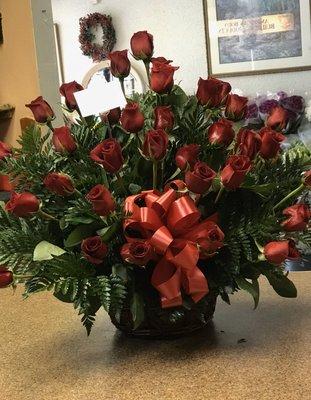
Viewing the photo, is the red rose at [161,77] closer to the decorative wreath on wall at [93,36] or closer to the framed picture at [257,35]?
the framed picture at [257,35]

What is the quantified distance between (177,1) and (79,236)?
3409mm

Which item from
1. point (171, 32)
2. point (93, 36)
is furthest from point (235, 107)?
point (93, 36)

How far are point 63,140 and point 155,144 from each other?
15cm

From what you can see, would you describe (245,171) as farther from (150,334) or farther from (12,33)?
(12,33)

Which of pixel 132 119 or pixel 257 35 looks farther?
pixel 257 35

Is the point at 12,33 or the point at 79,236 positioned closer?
the point at 79,236

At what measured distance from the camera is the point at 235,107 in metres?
0.81

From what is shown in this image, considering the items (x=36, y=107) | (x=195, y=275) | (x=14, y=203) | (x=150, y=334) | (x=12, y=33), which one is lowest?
(x=150, y=334)

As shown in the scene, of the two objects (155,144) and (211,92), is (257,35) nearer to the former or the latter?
(211,92)

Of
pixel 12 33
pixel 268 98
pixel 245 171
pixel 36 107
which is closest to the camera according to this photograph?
pixel 245 171

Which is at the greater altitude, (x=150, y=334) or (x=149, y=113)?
(x=149, y=113)

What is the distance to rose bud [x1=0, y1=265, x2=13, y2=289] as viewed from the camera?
766 mm

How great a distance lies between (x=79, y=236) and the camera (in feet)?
2.52

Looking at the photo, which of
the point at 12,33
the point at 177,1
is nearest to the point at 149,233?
the point at 12,33
